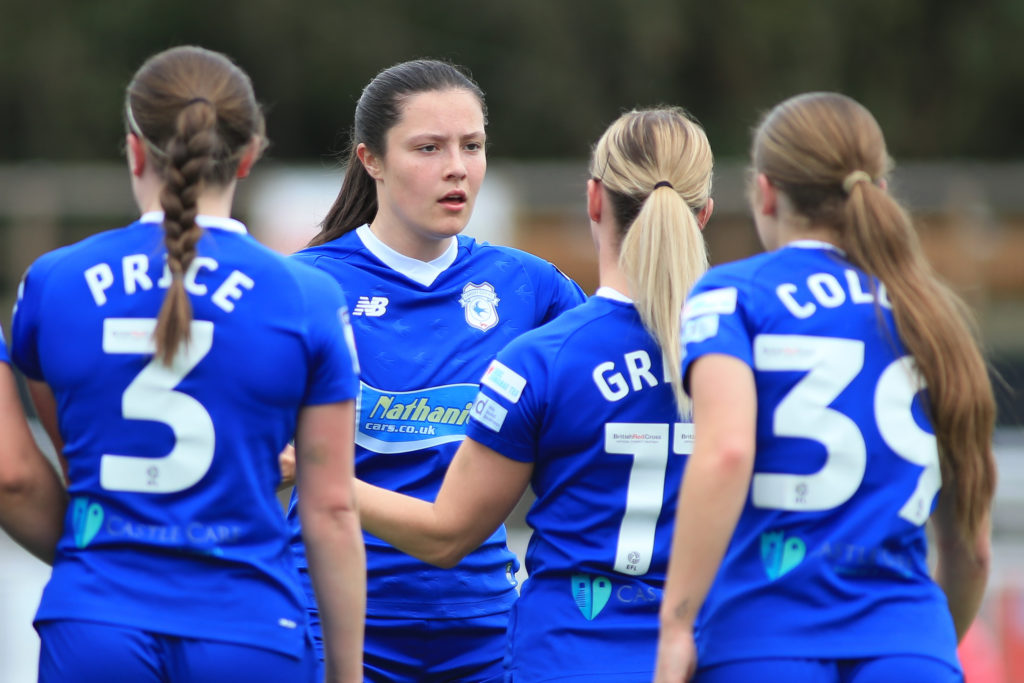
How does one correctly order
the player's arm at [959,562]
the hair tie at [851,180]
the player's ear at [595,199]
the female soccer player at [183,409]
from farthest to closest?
the player's ear at [595,199]
the player's arm at [959,562]
the hair tie at [851,180]
the female soccer player at [183,409]

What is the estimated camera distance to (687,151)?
310cm

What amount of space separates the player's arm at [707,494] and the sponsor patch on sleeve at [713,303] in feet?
0.31

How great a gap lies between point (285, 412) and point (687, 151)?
113 centimetres

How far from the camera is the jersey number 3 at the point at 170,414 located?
2.50 m

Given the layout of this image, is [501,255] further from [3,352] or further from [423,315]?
[3,352]

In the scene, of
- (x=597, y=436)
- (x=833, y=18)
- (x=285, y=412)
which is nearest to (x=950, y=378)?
(x=597, y=436)

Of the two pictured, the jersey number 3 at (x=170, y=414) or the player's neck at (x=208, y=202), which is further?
the player's neck at (x=208, y=202)

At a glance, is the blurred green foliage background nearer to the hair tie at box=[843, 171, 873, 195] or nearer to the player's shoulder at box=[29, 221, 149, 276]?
the hair tie at box=[843, 171, 873, 195]

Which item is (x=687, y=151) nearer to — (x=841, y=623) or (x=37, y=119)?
(x=841, y=623)

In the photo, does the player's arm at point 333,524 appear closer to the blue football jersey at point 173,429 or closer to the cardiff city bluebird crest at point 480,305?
the blue football jersey at point 173,429

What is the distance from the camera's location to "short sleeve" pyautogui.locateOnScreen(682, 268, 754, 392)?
2580 mm

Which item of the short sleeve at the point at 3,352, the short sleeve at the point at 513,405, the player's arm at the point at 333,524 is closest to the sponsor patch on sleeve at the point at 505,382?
the short sleeve at the point at 513,405

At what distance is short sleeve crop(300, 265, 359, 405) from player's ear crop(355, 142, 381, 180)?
1.19 m

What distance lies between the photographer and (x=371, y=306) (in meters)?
Answer: 3.69
